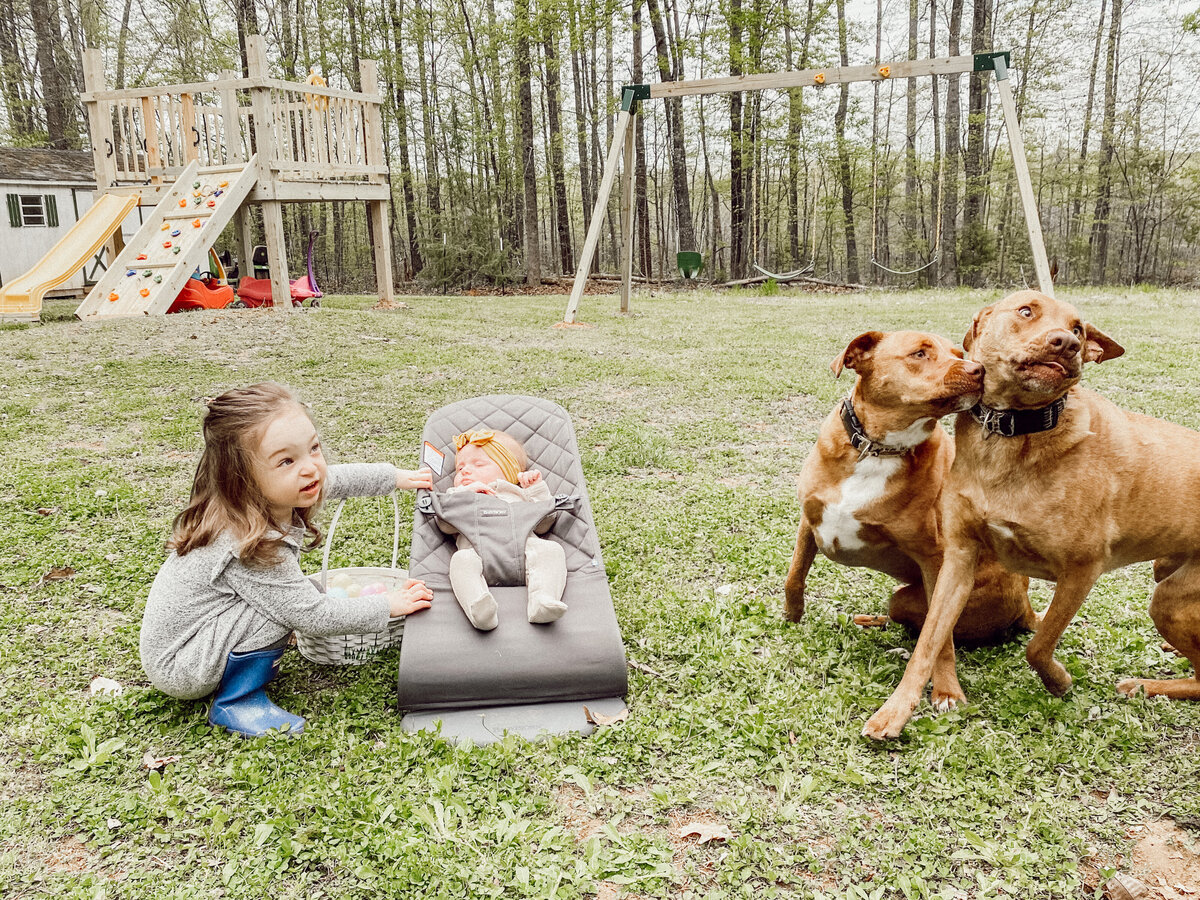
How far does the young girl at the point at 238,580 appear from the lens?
2965mm

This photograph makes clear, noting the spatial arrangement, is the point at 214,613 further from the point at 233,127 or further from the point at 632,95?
the point at 233,127

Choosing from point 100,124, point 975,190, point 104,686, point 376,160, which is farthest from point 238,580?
point 975,190

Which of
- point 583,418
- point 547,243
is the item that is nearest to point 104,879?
point 583,418

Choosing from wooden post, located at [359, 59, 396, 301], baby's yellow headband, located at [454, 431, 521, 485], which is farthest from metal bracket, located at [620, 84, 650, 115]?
baby's yellow headband, located at [454, 431, 521, 485]

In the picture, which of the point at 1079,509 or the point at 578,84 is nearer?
the point at 1079,509

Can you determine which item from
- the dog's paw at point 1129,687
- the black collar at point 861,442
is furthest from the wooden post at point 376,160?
the dog's paw at point 1129,687

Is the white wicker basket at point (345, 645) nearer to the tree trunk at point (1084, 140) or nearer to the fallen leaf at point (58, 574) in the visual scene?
the fallen leaf at point (58, 574)

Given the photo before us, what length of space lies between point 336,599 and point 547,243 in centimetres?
4212

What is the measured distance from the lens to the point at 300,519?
330cm

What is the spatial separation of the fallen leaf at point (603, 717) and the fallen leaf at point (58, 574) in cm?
298

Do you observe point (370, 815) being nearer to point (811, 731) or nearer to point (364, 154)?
point (811, 731)

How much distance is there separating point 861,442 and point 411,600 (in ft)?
6.14

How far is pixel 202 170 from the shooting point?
1249cm

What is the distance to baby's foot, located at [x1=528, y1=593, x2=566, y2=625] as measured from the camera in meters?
3.17
